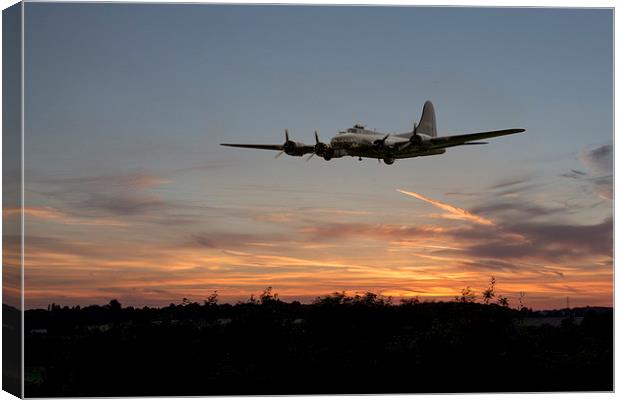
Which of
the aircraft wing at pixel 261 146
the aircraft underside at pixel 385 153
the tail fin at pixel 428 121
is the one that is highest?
the tail fin at pixel 428 121

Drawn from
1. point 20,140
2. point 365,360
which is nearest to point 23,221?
point 20,140

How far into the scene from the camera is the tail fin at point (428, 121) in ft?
102

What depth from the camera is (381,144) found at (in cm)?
3175

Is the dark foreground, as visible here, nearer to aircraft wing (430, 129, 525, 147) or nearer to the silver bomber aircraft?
the silver bomber aircraft

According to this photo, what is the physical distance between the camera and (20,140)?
26.1 m

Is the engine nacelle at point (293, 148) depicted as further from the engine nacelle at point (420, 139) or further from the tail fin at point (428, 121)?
the tail fin at point (428, 121)

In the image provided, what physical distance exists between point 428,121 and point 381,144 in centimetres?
143

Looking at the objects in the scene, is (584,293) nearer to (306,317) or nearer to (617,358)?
(617,358)

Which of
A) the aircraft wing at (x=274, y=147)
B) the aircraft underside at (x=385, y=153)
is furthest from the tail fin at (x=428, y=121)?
the aircraft wing at (x=274, y=147)

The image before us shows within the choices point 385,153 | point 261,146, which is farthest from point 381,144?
point 261,146

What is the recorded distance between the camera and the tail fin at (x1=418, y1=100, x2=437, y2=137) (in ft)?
102

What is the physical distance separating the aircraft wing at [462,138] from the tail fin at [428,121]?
0.90 ft

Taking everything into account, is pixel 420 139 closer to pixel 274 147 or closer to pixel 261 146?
pixel 274 147

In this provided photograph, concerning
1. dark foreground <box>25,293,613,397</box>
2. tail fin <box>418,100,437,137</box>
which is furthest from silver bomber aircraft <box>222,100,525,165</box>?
dark foreground <box>25,293,613,397</box>
